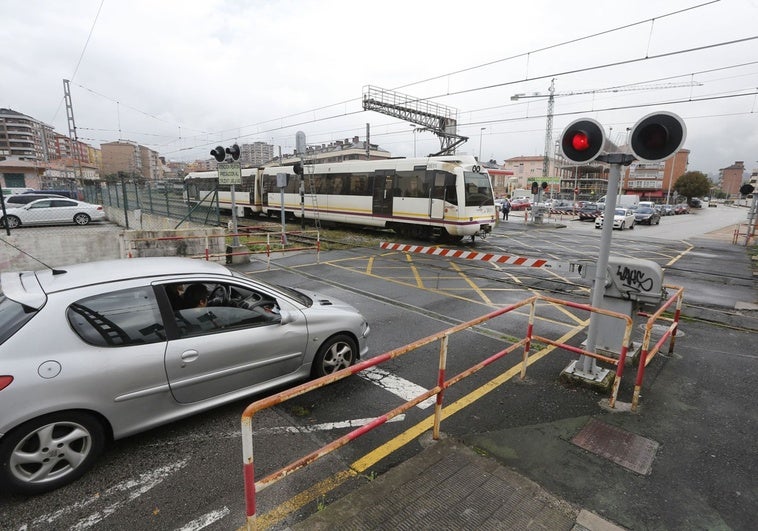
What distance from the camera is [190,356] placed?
11.2 ft

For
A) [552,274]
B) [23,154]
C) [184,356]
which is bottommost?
[552,274]

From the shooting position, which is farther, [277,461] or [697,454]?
[697,454]

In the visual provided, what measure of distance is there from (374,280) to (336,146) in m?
75.6

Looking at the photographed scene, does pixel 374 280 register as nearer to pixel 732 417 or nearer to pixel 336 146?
pixel 732 417

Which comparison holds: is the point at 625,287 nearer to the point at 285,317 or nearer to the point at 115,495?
the point at 285,317

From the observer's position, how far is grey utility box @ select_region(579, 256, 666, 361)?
183 inches

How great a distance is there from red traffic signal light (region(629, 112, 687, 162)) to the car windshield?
5.41 metres

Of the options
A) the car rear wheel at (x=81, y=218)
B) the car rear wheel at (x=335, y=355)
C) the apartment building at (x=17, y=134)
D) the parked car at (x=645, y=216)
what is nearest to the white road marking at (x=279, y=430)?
the car rear wheel at (x=335, y=355)

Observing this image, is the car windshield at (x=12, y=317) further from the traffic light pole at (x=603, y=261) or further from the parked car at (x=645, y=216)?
the parked car at (x=645, y=216)

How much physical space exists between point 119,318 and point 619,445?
14.6 feet

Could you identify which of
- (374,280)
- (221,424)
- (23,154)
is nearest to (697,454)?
(221,424)

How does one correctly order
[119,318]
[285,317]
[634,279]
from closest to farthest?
1. [119,318]
2. [285,317]
3. [634,279]

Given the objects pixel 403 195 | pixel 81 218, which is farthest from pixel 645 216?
pixel 81 218

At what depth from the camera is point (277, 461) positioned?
3268mm
